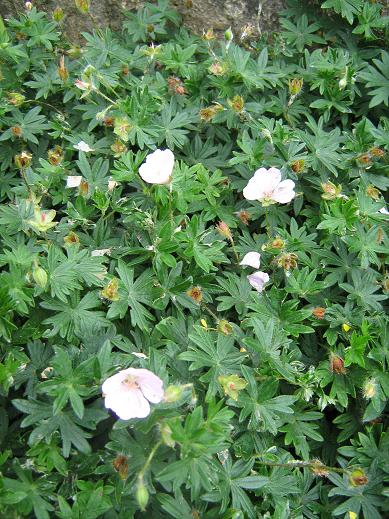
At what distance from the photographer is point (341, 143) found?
2.98 m

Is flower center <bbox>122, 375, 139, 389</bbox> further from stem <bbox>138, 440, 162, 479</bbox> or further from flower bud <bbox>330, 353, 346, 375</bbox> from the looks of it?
flower bud <bbox>330, 353, 346, 375</bbox>

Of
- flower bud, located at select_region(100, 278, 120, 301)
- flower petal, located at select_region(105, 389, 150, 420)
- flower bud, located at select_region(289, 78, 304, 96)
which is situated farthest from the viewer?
flower bud, located at select_region(289, 78, 304, 96)

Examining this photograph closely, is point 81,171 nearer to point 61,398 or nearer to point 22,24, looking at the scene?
point 22,24

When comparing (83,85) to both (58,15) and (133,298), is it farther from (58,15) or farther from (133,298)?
(133,298)

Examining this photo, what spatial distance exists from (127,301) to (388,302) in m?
1.10

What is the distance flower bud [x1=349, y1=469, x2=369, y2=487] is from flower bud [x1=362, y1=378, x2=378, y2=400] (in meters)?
0.27

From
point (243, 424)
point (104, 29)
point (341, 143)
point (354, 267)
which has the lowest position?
point (243, 424)

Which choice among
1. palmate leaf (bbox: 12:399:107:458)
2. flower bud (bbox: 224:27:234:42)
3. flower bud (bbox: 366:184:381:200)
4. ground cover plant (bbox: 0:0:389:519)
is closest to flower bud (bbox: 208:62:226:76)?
ground cover plant (bbox: 0:0:389:519)

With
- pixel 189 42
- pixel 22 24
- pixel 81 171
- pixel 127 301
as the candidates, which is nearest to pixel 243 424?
pixel 127 301

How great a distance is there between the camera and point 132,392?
1900mm

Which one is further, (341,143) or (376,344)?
(341,143)

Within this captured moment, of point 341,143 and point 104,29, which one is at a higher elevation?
point 104,29

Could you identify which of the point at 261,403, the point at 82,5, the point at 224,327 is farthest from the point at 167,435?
the point at 82,5

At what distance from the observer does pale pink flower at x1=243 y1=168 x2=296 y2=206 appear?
2559 mm
